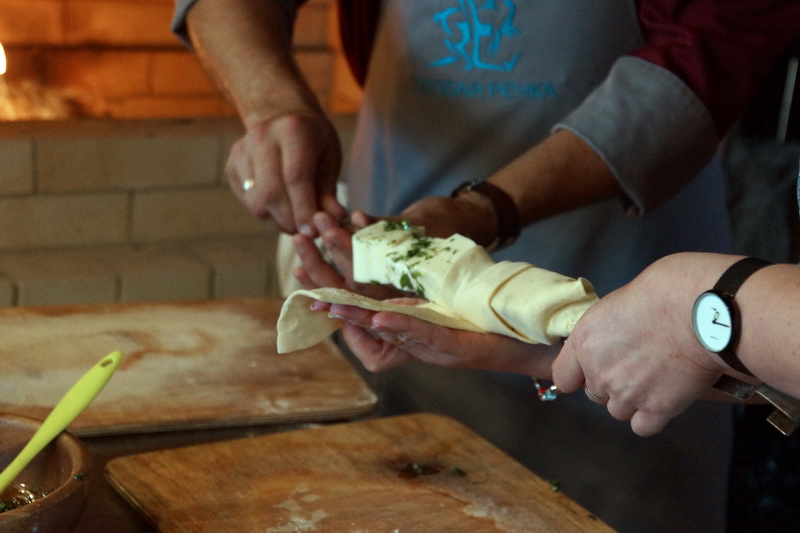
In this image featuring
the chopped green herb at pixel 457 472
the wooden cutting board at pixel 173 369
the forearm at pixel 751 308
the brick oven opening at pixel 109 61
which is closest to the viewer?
the forearm at pixel 751 308

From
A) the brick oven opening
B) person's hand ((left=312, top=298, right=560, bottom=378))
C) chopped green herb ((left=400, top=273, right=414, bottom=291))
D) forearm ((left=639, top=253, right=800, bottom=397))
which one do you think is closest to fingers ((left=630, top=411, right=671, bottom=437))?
forearm ((left=639, top=253, right=800, bottom=397))

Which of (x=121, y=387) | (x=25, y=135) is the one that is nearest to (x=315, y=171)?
(x=121, y=387)

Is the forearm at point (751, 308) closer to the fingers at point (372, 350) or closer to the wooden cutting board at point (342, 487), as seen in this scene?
the wooden cutting board at point (342, 487)

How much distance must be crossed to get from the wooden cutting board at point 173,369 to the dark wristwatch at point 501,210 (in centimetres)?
32

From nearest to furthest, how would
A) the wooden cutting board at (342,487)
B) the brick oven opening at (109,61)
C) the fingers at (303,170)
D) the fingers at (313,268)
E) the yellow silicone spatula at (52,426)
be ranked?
the yellow silicone spatula at (52,426), the wooden cutting board at (342,487), the fingers at (313,268), the fingers at (303,170), the brick oven opening at (109,61)

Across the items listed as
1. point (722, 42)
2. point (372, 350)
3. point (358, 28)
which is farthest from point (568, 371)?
point (358, 28)

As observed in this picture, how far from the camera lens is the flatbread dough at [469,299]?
1089 millimetres

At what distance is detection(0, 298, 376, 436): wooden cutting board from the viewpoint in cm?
122

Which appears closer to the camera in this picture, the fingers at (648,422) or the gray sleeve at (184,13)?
the fingers at (648,422)

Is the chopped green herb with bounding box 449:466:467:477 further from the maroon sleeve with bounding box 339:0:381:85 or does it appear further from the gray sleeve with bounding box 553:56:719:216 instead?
the maroon sleeve with bounding box 339:0:381:85

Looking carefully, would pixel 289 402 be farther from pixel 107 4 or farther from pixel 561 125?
pixel 107 4

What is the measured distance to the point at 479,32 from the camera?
5.18 feet

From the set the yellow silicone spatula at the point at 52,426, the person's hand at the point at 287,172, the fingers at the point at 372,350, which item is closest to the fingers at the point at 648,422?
the fingers at the point at 372,350

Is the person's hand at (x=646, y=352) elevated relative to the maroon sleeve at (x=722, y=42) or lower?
lower
